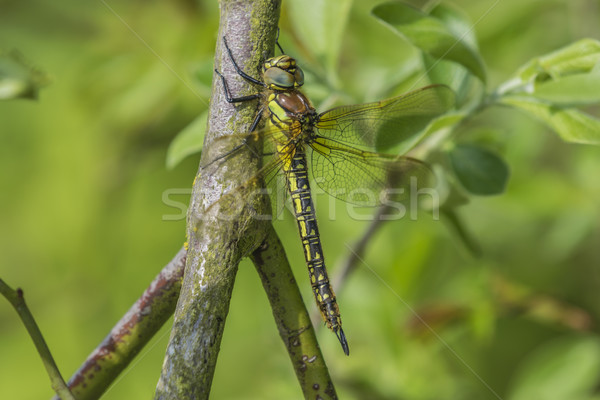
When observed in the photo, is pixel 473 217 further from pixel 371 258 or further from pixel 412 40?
pixel 412 40

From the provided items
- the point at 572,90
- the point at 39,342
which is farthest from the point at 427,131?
the point at 39,342

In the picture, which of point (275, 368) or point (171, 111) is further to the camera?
point (171, 111)

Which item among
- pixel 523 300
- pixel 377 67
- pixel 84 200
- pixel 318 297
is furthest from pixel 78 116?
pixel 523 300

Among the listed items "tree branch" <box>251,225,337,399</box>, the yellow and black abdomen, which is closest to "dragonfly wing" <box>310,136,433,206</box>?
the yellow and black abdomen

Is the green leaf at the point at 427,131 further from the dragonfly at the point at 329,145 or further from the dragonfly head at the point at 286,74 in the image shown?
the dragonfly head at the point at 286,74

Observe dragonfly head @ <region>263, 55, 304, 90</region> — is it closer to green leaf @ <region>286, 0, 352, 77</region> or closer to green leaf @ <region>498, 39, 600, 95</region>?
green leaf @ <region>286, 0, 352, 77</region>

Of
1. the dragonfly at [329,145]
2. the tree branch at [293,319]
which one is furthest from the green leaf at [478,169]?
the tree branch at [293,319]
